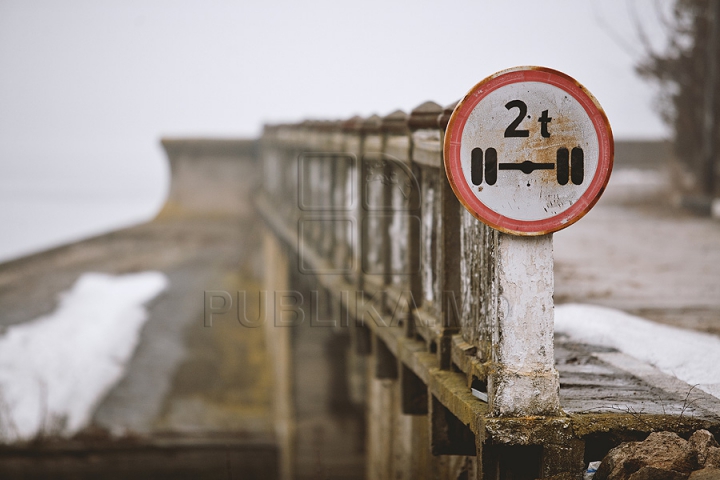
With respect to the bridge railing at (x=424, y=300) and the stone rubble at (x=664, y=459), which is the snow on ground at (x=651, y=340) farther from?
the bridge railing at (x=424, y=300)

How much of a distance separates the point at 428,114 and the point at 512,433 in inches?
90.0

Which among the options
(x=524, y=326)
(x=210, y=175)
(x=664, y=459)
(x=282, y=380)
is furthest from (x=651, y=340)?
(x=210, y=175)

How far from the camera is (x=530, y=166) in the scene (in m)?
3.71

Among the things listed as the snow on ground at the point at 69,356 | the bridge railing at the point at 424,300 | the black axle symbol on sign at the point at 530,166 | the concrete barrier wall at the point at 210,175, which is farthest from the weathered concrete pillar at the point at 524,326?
the concrete barrier wall at the point at 210,175

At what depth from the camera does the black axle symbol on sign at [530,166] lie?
12.0ft

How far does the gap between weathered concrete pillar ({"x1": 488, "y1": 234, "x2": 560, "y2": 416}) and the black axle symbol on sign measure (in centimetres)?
26

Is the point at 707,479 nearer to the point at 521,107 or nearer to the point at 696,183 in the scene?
the point at 521,107

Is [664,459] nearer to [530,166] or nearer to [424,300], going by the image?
[530,166]

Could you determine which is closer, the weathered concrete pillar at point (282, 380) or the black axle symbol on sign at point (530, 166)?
the black axle symbol on sign at point (530, 166)

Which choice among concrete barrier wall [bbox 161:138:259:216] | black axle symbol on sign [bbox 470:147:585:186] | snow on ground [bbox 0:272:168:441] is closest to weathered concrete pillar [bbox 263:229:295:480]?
snow on ground [bbox 0:272:168:441]

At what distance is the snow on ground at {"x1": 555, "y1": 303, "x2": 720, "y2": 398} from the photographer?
16.2 ft

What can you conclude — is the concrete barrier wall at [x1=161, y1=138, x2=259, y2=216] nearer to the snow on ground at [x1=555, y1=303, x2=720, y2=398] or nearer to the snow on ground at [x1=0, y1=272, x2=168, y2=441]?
the snow on ground at [x1=0, y1=272, x2=168, y2=441]

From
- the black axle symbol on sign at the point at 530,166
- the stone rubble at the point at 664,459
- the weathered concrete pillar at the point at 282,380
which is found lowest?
the weathered concrete pillar at the point at 282,380

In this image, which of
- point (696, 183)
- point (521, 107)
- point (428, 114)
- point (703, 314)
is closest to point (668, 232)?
point (696, 183)
